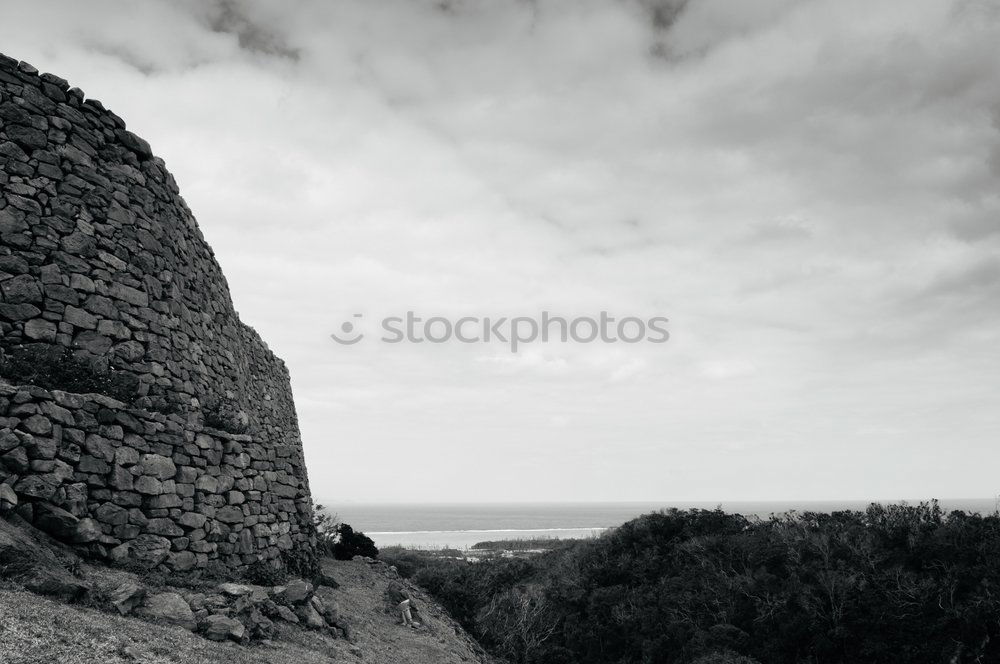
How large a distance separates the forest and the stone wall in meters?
9.61

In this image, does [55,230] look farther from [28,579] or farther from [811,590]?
[811,590]

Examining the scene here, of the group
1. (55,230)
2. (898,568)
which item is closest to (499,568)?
(898,568)

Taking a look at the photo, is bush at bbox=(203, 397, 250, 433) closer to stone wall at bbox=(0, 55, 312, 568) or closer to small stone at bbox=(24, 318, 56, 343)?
stone wall at bbox=(0, 55, 312, 568)

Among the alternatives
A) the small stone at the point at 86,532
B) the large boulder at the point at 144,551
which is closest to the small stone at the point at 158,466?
the large boulder at the point at 144,551

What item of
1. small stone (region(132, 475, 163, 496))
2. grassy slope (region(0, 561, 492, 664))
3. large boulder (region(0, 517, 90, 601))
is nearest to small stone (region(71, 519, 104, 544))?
large boulder (region(0, 517, 90, 601))

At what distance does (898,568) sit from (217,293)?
16.9 metres

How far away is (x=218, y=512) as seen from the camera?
9812mm

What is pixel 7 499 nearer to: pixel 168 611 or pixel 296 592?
pixel 168 611

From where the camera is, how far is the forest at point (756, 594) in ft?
42.3

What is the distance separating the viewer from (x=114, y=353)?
375 inches

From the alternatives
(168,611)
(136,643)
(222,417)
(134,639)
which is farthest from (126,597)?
(222,417)

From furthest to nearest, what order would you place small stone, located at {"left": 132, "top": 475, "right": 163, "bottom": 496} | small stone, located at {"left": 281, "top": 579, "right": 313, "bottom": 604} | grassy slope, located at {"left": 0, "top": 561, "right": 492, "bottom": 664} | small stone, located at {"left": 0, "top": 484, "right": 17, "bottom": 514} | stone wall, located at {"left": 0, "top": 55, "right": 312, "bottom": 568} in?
small stone, located at {"left": 281, "top": 579, "right": 313, "bottom": 604} < small stone, located at {"left": 132, "top": 475, "right": 163, "bottom": 496} < stone wall, located at {"left": 0, "top": 55, "right": 312, "bottom": 568} < small stone, located at {"left": 0, "top": 484, "right": 17, "bottom": 514} < grassy slope, located at {"left": 0, "top": 561, "right": 492, "bottom": 664}

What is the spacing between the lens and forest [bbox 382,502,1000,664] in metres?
12.9

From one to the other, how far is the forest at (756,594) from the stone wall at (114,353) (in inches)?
378
